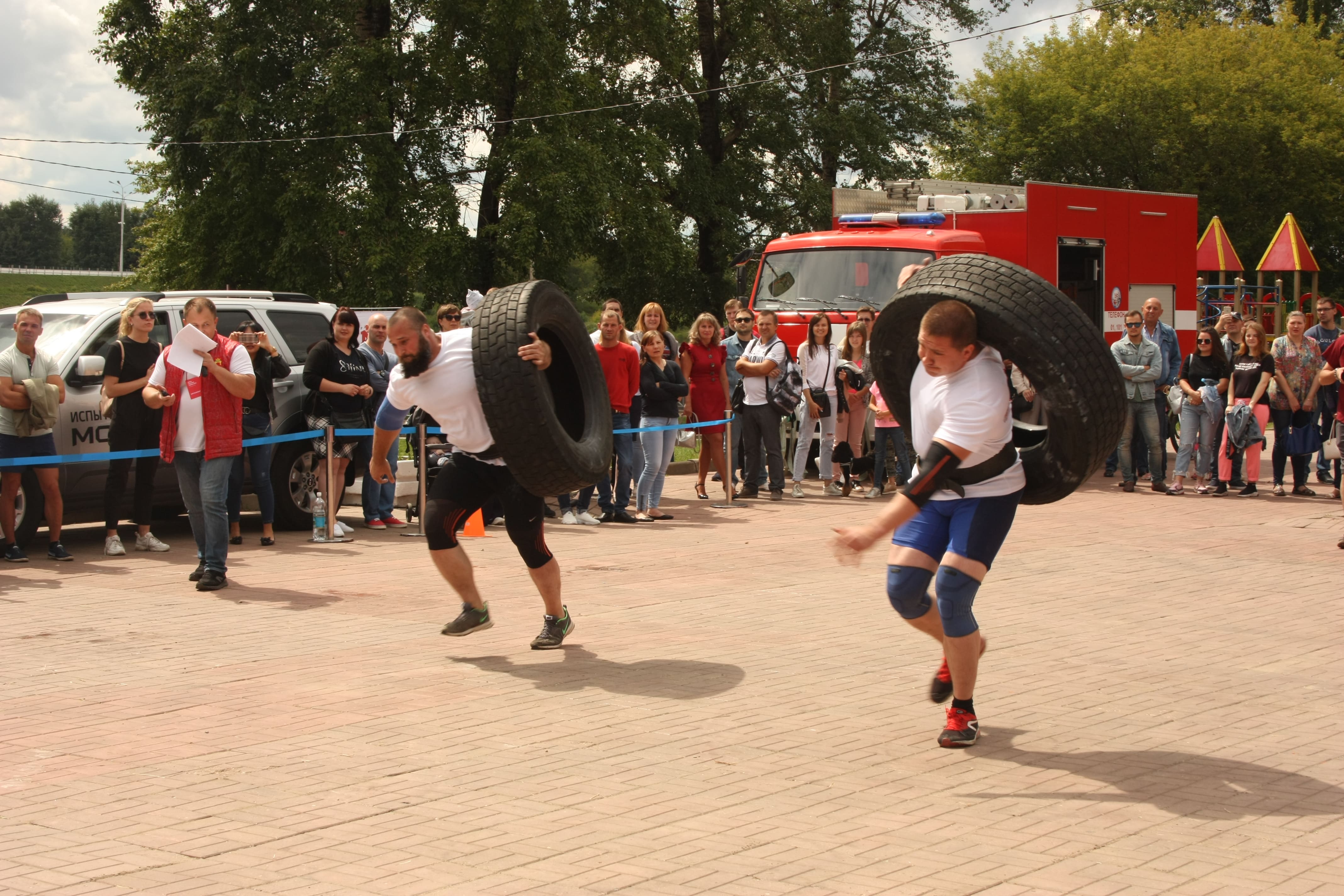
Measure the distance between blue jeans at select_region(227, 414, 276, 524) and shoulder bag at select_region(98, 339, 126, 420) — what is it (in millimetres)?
1065

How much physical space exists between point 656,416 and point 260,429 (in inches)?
162

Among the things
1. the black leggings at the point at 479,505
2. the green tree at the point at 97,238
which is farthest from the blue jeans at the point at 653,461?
the green tree at the point at 97,238

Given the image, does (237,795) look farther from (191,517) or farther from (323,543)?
(323,543)

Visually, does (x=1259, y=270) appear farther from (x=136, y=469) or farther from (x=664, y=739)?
(x=664, y=739)

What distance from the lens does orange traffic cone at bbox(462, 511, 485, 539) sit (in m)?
12.3

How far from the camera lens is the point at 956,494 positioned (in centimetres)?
572

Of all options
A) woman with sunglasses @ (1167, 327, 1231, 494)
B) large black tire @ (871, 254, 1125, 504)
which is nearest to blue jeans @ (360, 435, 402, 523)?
large black tire @ (871, 254, 1125, 504)

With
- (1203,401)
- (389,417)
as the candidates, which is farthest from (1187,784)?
(1203,401)

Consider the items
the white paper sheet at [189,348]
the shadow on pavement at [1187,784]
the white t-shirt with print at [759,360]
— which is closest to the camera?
the shadow on pavement at [1187,784]

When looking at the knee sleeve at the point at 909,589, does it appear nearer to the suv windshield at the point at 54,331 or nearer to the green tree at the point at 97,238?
the suv windshield at the point at 54,331

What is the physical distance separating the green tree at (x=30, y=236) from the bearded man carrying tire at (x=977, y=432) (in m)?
164

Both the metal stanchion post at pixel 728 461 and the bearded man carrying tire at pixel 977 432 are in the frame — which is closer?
the bearded man carrying tire at pixel 977 432

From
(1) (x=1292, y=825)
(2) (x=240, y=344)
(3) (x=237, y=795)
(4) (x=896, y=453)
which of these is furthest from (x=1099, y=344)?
(4) (x=896, y=453)

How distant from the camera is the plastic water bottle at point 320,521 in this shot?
39.5ft
